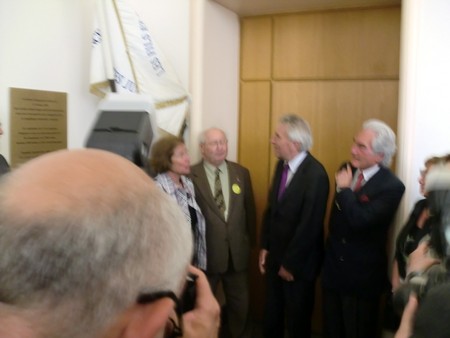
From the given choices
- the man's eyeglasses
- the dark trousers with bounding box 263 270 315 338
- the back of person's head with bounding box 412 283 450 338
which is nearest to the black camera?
the man's eyeglasses

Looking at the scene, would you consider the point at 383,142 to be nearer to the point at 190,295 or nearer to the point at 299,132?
the point at 299,132

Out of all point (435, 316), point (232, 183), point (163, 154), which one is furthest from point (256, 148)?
point (435, 316)

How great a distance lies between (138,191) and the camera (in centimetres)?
56

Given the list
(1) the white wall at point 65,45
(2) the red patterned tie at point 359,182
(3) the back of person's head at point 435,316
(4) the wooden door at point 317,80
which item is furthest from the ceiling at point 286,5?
(3) the back of person's head at point 435,316

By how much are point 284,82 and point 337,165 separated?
25.7 inches

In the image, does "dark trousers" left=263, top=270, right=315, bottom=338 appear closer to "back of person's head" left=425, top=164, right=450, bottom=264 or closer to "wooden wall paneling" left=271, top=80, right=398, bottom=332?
"wooden wall paneling" left=271, top=80, right=398, bottom=332

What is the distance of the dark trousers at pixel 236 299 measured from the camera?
2834 mm

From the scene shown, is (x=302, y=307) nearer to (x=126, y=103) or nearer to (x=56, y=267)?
(x=126, y=103)

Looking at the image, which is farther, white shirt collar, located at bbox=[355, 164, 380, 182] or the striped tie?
the striped tie

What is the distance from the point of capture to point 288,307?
256 centimetres

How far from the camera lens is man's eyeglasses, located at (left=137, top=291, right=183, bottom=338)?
0.56 metres

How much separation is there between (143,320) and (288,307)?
2.13 m

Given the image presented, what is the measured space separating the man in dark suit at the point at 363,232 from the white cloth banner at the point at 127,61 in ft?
3.66

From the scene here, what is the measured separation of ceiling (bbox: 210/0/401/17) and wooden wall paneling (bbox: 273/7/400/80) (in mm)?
48
